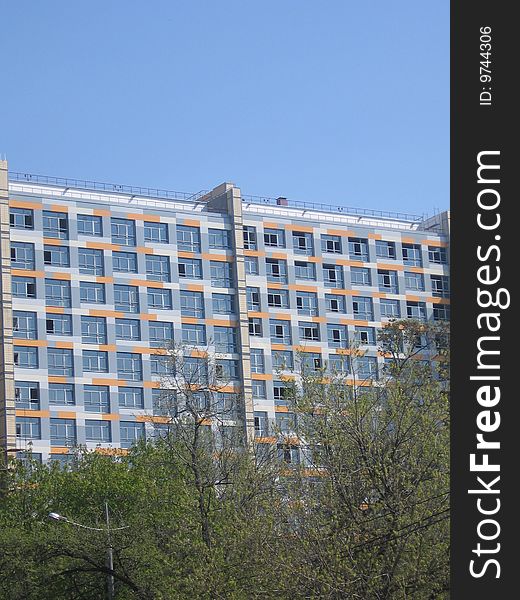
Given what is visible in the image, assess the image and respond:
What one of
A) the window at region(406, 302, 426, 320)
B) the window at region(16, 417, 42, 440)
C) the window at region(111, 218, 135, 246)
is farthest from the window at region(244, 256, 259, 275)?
the window at region(16, 417, 42, 440)

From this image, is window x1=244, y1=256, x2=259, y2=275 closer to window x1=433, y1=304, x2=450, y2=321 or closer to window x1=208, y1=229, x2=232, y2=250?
window x1=208, y1=229, x2=232, y2=250

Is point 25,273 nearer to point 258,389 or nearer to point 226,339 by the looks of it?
point 226,339

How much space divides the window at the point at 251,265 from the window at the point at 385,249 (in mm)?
13418

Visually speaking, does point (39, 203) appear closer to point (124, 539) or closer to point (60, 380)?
point (60, 380)

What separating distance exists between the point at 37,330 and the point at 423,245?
41.2 metres

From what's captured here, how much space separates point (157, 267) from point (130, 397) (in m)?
12.1

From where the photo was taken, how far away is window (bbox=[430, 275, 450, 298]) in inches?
5103

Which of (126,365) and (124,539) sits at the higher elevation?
(126,365)

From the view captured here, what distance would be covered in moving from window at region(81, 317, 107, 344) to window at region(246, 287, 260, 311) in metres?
14.5

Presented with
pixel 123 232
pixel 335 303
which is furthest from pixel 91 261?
pixel 335 303

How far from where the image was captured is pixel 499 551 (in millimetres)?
14359

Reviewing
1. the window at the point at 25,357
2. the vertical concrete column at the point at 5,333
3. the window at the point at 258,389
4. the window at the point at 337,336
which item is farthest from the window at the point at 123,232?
the window at the point at 337,336

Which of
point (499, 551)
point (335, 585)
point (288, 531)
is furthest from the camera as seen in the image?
point (288, 531)

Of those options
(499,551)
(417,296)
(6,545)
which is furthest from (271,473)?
(417,296)
